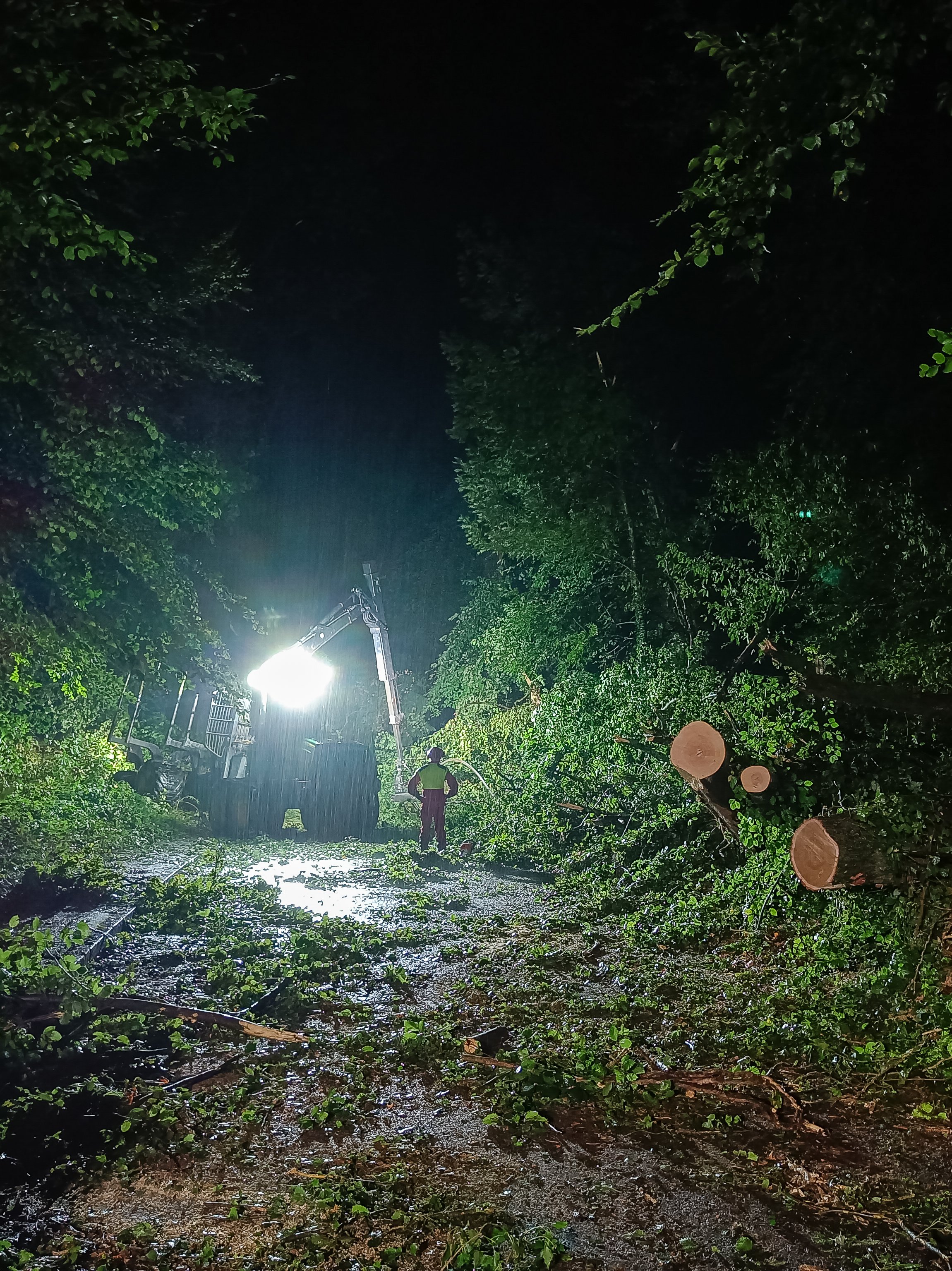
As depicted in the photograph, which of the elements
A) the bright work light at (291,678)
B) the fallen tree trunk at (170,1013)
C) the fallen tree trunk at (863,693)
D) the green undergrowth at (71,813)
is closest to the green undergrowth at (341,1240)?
the fallen tree trunk at (170,1013)

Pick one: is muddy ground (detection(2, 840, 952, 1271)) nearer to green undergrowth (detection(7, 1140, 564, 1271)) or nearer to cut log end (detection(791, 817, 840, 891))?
green undergrowth (detection(7, 1140, 564, 1271))

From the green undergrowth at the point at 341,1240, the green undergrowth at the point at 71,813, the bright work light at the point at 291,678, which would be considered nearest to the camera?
the green undergrowth at the point at 341,1240

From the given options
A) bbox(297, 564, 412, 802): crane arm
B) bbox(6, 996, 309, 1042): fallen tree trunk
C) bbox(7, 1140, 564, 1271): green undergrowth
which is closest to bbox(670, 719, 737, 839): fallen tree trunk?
bbox(6, 996, 309, 1042): fallen tree trunk

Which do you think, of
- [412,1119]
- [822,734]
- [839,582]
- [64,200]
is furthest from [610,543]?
[412,1119]

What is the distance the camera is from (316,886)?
10.5 meters

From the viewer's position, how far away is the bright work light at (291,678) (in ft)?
51.9

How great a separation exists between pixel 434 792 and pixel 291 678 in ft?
13.4

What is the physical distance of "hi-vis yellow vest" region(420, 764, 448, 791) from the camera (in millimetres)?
13734

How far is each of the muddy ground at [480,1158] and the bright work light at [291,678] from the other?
9396mm

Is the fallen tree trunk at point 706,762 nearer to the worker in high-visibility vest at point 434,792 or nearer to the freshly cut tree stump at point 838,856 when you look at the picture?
the freshly cut tree stump at point 838,856

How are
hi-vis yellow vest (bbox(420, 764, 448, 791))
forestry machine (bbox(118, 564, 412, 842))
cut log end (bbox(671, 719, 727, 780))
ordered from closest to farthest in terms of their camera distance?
cut log end (bbox(671, 719, 727, 780)), hi-vis yellow vest (bbox(420, 764, 448, 791)), forestry machine (bbox(118, 564, 412, 842))

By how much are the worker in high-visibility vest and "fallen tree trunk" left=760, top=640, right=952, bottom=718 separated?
7749mm

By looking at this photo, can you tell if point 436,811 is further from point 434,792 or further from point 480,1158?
point 480,1158

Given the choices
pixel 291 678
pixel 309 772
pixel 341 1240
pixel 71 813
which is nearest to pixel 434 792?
pixel 309 772
